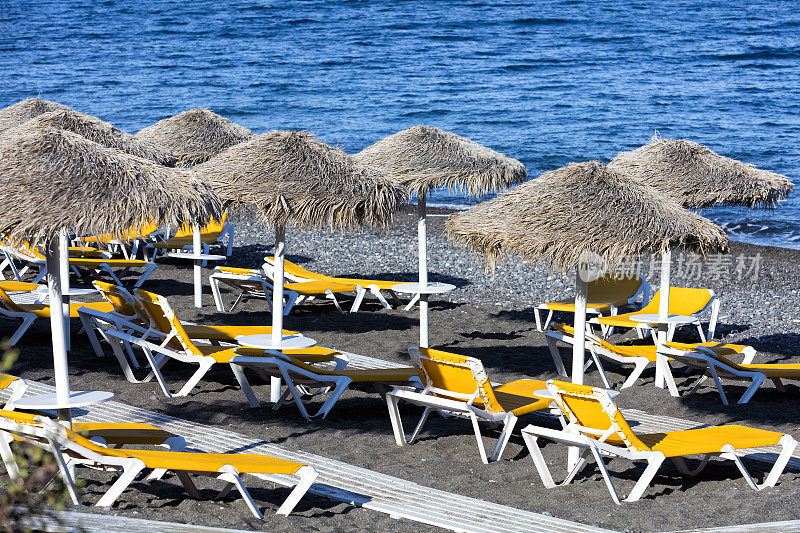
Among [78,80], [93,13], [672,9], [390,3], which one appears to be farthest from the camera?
[93,13]

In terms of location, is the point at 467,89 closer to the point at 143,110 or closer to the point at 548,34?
the point at 548,34

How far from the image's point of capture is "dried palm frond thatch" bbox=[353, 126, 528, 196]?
860cm

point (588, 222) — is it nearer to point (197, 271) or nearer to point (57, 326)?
point (57, 326)

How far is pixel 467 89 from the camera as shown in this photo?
45000 mm

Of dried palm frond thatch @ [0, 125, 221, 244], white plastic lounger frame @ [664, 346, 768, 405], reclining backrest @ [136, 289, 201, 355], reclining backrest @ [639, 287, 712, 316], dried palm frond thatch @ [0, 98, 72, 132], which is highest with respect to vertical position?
dried palm frond thatch @ [0, 125, 221, 244]

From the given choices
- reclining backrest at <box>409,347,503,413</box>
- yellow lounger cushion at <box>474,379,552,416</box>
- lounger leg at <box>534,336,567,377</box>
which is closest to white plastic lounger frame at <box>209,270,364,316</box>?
lounger leg at <box>534,336,567,377</box>

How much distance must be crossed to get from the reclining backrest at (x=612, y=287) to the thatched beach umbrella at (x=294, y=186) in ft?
10.6

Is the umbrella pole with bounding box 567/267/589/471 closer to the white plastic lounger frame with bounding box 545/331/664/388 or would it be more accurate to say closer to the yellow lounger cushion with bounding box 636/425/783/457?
the yellow lounger cushion with bounding box 636/425/783/457

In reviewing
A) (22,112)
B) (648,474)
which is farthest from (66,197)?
(22,112)

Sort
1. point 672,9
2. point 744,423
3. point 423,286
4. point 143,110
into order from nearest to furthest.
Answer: point 744,423 → point 423,286 → point 143,110 → point 672,9

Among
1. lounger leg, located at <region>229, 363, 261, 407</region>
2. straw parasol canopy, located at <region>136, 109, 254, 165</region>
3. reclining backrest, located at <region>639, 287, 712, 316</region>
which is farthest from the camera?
straw parasol canopy, located at <region>136, 109, 254, 165</region>

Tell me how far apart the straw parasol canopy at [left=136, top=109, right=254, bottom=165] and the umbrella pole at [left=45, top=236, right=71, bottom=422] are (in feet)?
20.9

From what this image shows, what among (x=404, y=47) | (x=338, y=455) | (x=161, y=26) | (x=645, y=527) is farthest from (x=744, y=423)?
(x=161, y=26)

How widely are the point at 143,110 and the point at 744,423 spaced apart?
41.6 metres
